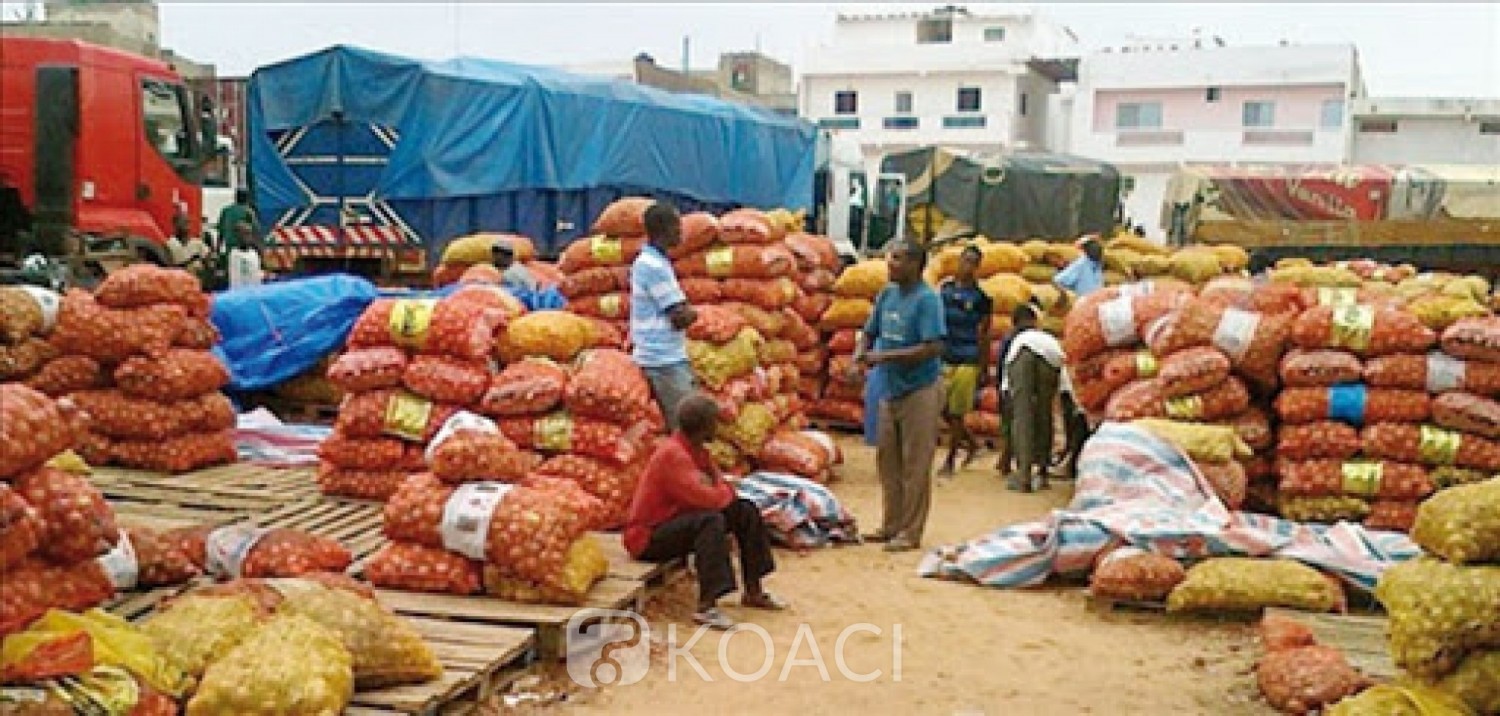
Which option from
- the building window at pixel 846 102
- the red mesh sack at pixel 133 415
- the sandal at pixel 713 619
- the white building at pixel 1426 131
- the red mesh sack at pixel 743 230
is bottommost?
the sandal at pixel 713 619

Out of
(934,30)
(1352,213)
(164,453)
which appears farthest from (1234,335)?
(934,30)

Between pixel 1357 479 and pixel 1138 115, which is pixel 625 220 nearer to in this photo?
pixel 1357 479

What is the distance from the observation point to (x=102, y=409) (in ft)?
22.9

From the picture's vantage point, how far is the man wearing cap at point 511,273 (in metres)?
9.49

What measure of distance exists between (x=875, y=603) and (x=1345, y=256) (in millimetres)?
15366

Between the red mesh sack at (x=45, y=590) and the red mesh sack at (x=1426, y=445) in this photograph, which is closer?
the red mesh sack at (x=45, y=590)

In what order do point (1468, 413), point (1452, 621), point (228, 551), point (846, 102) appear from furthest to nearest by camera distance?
point (846, 102) < point (1468, 413) < point (228, 551) < point (1452, 621)

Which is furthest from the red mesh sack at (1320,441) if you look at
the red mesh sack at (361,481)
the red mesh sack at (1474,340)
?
the red mesh sack at (361,481)

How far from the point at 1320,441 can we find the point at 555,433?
409 centimetres

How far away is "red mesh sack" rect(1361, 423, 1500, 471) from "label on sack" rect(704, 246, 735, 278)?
3.88 meters

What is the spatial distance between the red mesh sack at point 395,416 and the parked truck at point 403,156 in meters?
6.07

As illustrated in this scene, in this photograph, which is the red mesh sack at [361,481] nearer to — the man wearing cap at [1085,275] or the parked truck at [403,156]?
the parked truck at [403,156]

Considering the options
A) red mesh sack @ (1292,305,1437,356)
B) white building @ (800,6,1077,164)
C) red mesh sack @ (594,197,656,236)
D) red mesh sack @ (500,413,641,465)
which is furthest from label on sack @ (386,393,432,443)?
white building @ (800,6,1077,164)

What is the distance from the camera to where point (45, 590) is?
3285 millimetres
